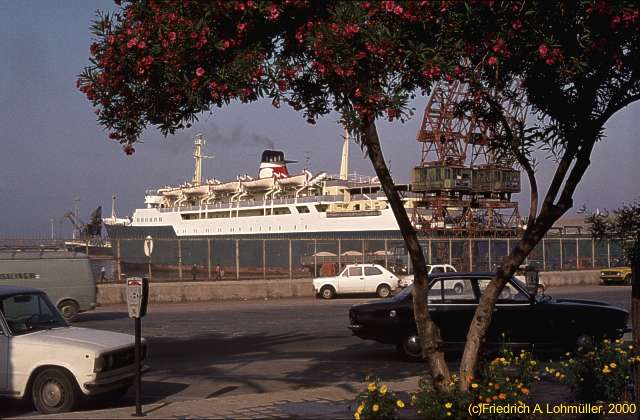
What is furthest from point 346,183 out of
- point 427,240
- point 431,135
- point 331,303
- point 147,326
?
point 147,326

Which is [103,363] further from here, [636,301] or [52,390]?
[636,301]

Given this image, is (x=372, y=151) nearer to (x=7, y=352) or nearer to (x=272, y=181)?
(x=7, y=352)

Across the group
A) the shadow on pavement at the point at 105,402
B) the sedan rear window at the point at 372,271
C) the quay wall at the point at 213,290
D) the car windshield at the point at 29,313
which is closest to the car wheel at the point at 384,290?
the sedan rear window at the point at 372,271

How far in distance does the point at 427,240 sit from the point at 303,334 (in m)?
20.9

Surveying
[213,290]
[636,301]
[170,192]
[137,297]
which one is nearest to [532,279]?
[636,301]

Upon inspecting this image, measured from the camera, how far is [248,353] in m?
15.2

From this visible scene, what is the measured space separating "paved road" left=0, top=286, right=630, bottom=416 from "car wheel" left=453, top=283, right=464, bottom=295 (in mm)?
1531

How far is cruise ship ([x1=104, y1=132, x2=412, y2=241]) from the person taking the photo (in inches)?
2665

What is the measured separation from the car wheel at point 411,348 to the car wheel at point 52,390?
6.24 m

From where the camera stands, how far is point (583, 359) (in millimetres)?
8375

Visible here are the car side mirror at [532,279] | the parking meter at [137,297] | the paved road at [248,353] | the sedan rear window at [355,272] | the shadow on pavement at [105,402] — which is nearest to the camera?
the parking meter at [137,297]

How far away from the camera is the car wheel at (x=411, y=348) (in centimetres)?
1358

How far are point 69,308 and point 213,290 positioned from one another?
9590 mm

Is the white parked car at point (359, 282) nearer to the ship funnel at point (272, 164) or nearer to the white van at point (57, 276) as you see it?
the white van at point (57, 276)
